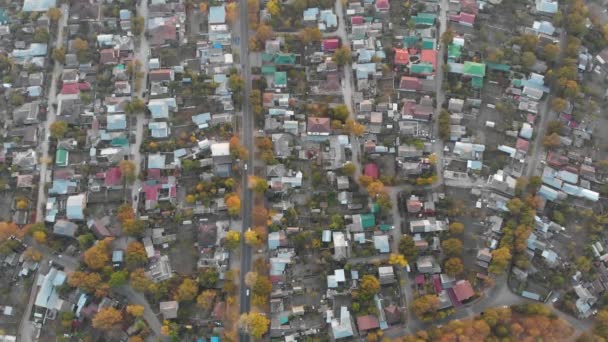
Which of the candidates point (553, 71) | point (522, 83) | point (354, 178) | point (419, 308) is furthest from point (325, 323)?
point (553, 71)

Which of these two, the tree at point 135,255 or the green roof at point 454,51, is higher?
the green roof at point 454,51

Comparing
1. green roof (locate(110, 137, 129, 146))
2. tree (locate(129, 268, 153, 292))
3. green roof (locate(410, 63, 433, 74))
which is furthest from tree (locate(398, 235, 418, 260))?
green roof (locate(110, 137, 129, 146))

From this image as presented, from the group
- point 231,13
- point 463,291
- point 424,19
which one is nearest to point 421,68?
point 424,19

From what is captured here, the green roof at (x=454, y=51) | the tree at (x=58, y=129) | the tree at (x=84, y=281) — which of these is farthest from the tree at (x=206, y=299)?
the green roof at (x=454, y=51)

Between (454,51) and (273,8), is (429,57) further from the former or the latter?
(273,8)

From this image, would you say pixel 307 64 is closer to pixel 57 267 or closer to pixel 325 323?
pixel 325 323

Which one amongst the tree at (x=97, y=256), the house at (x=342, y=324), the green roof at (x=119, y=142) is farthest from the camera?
the green roof at (x=119, y=142)

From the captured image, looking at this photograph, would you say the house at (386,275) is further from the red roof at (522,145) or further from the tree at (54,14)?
the tree at (54,14)
